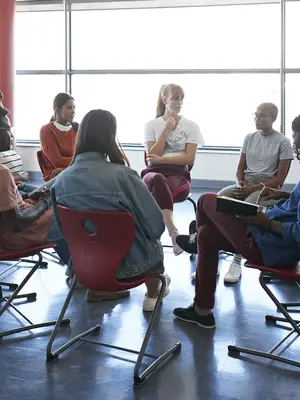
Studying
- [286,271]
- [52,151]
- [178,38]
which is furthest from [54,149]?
[178,38]

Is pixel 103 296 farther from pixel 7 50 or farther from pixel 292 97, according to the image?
pixel 7 50

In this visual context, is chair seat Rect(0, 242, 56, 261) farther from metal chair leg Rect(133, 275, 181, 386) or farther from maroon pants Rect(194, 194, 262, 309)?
maroon pants Rect(194, 194, 262, 309)

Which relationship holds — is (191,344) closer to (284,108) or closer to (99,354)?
(99,354)

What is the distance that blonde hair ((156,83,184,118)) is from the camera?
4.46m

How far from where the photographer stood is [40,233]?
9.90 ft

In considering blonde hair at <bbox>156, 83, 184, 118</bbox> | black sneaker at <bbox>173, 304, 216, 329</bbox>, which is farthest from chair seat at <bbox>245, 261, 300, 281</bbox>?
blonde hair at <bbox>156, 83, 184, 118</bbox>

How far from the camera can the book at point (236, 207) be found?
2594 mm

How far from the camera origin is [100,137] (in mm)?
2705

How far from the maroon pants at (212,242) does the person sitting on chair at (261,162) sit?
0.85m

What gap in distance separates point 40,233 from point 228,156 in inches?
201

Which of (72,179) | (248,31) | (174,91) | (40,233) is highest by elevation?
(248,31)

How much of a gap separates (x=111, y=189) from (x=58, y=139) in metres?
2.12

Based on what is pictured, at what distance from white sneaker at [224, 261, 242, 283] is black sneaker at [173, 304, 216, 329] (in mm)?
750

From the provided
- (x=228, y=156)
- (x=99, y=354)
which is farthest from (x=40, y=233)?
(x=228, y=156)
